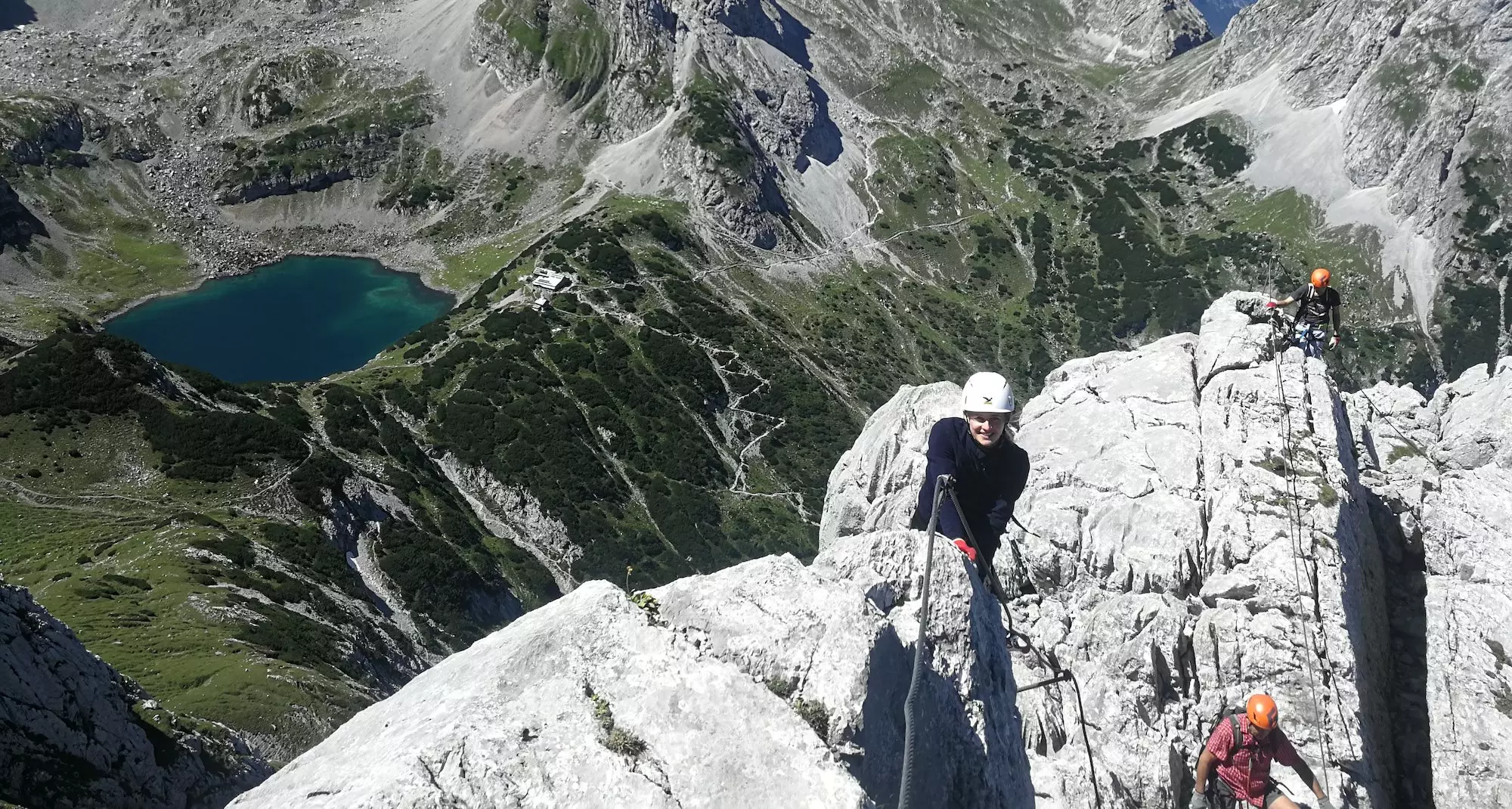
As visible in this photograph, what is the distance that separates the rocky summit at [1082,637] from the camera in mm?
9172

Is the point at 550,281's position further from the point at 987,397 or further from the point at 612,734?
the point at 612,734

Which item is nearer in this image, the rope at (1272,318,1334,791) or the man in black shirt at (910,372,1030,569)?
the man in black shirt at (910,372,1030,569)

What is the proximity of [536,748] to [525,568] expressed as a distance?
74.5 meters

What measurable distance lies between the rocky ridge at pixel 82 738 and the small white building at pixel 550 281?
11681cm

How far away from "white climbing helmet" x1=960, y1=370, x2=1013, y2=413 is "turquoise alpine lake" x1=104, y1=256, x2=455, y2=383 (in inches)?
5267

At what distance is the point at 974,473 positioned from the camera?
43.5 feet

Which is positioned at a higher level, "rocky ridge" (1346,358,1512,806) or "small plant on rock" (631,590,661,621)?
"small plant on rock" (631,590,661,621)

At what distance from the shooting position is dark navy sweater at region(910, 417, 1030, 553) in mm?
13039

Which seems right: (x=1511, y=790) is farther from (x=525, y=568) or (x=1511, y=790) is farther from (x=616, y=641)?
(x=525, y=568)

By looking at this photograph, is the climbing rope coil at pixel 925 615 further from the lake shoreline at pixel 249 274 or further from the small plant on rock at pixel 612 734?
the lake shoreline at pixel 249 274

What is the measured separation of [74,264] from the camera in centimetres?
15450

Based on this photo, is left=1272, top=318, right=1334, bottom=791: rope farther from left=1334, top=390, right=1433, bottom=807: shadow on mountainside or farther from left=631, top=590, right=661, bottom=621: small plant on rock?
left=631, top=590, right=661, bottom=621: small plant on rock

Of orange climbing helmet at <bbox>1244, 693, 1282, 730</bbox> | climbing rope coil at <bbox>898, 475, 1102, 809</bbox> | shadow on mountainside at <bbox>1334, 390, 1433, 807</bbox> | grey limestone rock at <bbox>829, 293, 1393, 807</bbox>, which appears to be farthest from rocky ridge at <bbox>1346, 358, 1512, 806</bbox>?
climbing rope coil at <bbox>898, 475, 1102, 809</bbox>

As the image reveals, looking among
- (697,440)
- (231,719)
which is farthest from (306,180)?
(231,719)
